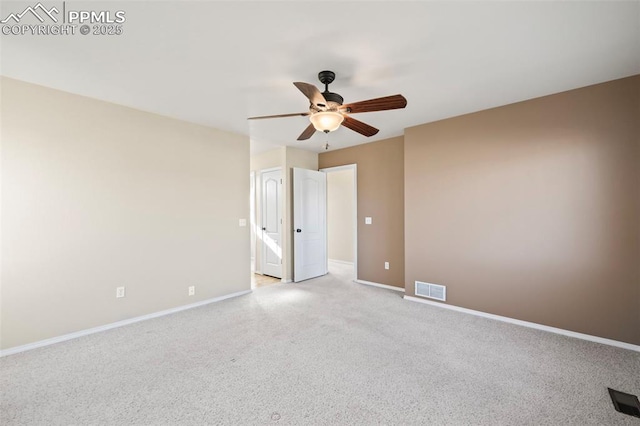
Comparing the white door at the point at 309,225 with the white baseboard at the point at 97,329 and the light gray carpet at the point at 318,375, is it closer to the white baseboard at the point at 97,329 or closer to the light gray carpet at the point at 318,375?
the white baseboard at the point at 97,329

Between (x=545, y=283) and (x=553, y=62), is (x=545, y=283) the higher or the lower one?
the lower one

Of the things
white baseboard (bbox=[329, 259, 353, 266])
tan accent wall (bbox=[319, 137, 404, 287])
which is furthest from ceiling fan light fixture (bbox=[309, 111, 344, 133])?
white baseboard (bbox=[329, 259, 353, 266])

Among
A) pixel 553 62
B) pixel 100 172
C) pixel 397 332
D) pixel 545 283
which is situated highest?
pixel 553 62

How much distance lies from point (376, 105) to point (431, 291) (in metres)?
2.83

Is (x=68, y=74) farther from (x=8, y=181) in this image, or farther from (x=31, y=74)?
(x=8, y=181)

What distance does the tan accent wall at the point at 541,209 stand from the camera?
2.65 meters

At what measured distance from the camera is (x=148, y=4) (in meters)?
1.68

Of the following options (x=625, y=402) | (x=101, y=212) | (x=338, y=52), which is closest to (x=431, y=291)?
(x=625, y=402)

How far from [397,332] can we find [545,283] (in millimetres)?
1746

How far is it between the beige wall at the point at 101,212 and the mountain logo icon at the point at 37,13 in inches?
44.0

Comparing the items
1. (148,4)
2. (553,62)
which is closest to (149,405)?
(148,4)

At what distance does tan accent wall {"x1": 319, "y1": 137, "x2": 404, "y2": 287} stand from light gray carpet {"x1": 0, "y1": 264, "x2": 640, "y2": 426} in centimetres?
150

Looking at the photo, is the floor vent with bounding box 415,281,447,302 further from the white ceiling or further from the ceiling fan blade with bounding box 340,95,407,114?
the ceiling fan blade with bounding box 340,95,407,114

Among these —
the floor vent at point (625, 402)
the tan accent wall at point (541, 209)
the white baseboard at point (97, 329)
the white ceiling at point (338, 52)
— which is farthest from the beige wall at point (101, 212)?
the floor vent at point (625, 402)
